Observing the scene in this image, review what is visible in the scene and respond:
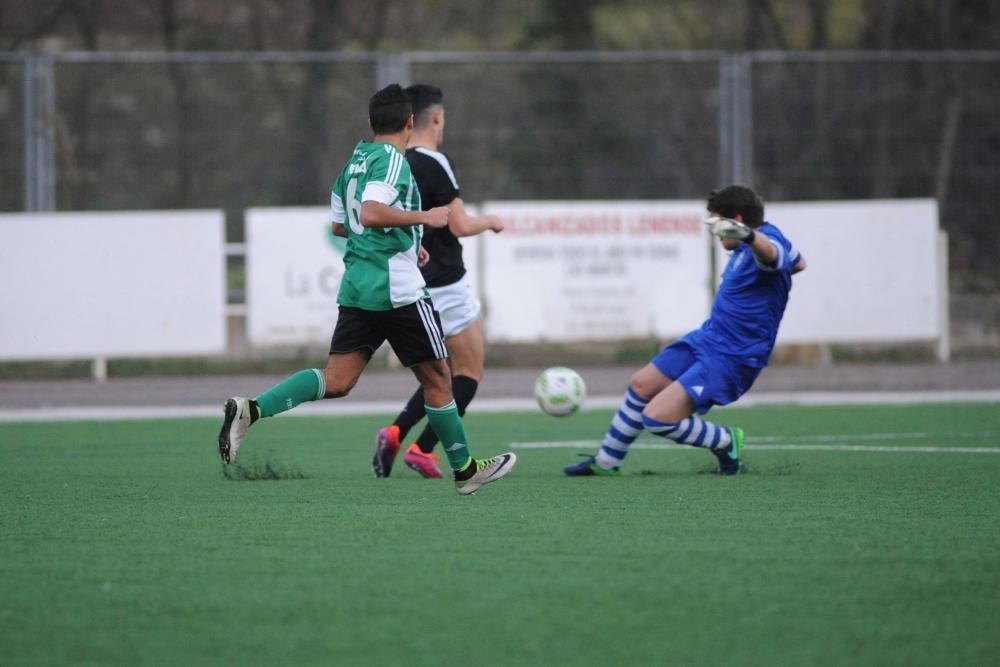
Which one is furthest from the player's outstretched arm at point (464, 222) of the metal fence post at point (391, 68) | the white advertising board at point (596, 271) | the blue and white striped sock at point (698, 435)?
the metal fence post at point (391, 68)

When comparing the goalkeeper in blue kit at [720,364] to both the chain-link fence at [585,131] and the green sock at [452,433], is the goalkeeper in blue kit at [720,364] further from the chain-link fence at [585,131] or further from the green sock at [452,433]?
the chain-link fence at [585,131]

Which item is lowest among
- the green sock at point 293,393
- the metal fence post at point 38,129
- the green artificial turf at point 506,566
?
the green artificial turf at point 506,566

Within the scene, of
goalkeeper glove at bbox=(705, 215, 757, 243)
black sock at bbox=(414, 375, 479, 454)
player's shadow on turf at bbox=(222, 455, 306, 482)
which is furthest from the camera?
black sock at bbox=(414, 375, 479, 454)

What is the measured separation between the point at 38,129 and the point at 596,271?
19.8ft

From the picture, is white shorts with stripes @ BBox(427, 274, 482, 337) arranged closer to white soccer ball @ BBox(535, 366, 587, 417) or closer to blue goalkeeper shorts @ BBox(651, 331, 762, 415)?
white soccer ball @ BBox(535, 366, 587, 417)

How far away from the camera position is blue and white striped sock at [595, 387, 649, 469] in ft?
25.8

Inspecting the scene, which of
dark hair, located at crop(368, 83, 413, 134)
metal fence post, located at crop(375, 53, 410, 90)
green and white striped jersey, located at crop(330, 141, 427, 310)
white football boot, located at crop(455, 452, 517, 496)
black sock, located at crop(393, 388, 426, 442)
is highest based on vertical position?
metal fence post, located at crop(375, 53, 410, 90)

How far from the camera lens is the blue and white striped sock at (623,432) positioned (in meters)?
7.86

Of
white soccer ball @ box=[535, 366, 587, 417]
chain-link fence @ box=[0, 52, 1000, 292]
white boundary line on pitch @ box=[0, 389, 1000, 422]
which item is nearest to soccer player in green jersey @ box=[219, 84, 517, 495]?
white soccer ball @ box=[535, 366, 587, 417]

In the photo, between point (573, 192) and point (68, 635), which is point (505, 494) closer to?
point (68, 635)

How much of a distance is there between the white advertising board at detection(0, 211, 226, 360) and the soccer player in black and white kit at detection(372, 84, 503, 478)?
26.1 ft

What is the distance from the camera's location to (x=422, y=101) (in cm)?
820

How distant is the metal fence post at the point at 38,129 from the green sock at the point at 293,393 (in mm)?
10159

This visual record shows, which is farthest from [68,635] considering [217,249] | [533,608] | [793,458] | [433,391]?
[217,249]
